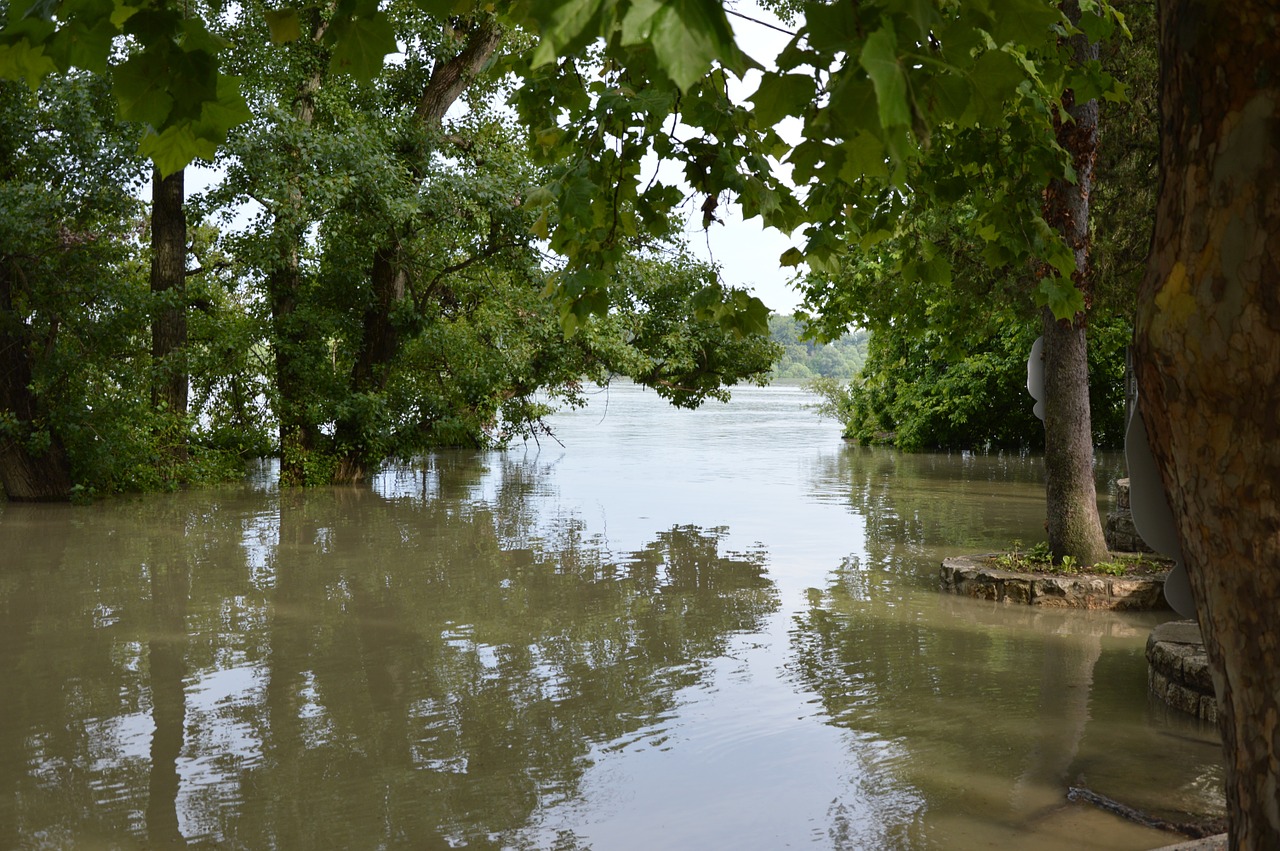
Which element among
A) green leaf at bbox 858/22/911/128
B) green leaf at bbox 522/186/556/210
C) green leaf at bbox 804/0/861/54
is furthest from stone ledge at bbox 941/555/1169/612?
green leaf at bbox 858/22/911/128

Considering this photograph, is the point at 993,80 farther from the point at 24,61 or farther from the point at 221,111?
the point at 24,61

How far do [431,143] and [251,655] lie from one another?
12.3 m

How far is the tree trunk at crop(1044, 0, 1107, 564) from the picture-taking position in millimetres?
9469

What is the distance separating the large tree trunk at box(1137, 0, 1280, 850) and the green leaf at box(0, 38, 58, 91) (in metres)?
2.48

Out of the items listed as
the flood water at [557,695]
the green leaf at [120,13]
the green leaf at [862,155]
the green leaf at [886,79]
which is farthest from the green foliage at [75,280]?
the green leaf at [886,79]

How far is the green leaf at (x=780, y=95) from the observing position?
231 cm

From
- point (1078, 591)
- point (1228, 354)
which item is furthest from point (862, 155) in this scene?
point (1078, 591)

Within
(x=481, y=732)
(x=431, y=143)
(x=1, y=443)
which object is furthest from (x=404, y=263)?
(x=481, y=732)

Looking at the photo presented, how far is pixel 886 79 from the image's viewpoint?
1.62 m

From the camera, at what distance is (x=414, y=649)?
8.01 meters

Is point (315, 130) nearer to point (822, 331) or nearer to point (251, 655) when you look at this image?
point (822, 331)

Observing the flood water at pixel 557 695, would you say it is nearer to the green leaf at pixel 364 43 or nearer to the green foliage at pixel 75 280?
the green foliage at pixel 75 280

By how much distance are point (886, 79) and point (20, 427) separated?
1682 cm

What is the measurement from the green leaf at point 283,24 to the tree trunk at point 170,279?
15.0 metres
